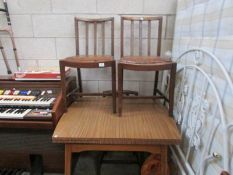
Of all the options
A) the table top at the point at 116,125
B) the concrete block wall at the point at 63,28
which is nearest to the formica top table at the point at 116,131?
the table top at the point at 116,125

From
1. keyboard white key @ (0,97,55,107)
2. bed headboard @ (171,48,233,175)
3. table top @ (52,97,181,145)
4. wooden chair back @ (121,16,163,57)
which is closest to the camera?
bed headboard @ (171,48,233,175)

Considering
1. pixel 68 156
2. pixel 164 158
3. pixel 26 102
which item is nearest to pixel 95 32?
pixel 26 102

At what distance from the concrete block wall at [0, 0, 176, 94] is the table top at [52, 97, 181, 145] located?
31cm

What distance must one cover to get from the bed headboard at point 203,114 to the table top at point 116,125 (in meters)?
0.12

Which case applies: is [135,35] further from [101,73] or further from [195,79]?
[195,79]

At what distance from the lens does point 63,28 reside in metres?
1.88

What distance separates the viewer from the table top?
123cm

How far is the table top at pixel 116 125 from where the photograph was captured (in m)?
1.23

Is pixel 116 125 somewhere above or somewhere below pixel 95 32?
below

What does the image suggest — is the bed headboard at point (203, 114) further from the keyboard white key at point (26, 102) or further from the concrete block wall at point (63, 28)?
the keyboard white key at point (26, 102)

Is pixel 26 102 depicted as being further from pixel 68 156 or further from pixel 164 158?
pixel 164 158

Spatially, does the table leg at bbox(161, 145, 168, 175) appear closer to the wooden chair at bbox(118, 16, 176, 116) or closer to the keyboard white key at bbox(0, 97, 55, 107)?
the wooden chair at bbox(118, 16, 176, 116)

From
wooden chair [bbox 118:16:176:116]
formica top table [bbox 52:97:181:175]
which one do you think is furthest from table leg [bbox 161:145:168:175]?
wooden chair [bbox 118:16:176:116]

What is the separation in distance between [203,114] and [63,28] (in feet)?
Answer: 4.70
